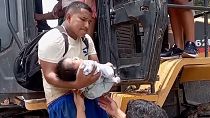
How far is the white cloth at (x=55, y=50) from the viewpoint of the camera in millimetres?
3082

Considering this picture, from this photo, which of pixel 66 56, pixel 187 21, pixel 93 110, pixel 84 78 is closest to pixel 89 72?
pixel 84 78

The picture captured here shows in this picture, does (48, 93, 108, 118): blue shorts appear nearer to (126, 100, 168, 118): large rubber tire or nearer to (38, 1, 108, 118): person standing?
(38, 1, 108, 118): person standing

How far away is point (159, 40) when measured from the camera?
12.6ft

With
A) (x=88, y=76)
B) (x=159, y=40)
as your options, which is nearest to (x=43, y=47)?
(x=88, y=76)

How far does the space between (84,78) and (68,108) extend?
1.01 ft

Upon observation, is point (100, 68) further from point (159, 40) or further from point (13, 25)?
point (13, 25)

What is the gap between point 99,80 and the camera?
120 inches

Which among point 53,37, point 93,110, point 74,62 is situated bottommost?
point 93,110

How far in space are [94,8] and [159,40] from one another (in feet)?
2.26

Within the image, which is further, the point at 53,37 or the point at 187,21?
the point at 187,21

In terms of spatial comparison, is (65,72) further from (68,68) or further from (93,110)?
(93,110)

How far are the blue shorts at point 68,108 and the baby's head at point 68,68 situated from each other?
202 mm

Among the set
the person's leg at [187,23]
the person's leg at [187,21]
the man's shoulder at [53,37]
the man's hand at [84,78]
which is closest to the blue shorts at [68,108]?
the man's hand at [84,78]

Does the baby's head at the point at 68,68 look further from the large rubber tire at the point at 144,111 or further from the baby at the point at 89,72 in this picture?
the large rubber tire at the point at 144,111
